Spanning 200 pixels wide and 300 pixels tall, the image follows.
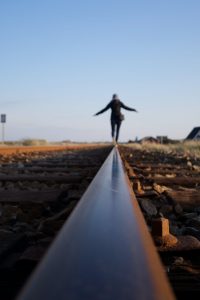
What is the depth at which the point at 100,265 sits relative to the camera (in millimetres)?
1195

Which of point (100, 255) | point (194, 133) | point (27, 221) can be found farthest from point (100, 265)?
point (194, 133)

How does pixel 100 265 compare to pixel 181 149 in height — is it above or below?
above

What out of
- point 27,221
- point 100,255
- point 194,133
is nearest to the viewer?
point 100,255

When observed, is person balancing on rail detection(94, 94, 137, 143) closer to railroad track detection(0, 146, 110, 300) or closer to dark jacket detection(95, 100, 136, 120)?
dark jacket detection(95, 100, 136, 120)

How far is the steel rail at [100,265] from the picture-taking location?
1.00 meters

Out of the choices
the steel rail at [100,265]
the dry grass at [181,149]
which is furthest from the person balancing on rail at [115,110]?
the steel rail at [100,265]

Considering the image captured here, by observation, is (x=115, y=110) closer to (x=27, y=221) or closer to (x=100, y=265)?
(x=27, y=221)

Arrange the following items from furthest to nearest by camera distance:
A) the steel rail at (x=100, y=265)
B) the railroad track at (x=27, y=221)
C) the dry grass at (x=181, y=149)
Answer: the dry grass at (x=181, y=149) < the railroad track at (x=27, y=221) < the steel rail at (x=100, y=265)

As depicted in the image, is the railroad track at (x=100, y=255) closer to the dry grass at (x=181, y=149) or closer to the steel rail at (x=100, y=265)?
the steel rail at (x=100, y=265)

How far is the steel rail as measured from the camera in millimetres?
996

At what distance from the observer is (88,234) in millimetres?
1535

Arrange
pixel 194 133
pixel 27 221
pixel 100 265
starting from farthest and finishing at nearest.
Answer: pixel 194 133 → pixel 27 221 → pixel 100 265

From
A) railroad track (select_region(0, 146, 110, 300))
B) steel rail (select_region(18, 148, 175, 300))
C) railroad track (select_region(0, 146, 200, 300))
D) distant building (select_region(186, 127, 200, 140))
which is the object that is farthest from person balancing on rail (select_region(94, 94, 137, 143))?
distant building (select_region(186, 127, 200, 140))

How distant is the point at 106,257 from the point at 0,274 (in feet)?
2.30
